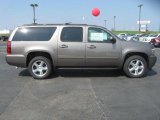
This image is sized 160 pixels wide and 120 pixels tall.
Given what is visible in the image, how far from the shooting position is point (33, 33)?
957 centimetres

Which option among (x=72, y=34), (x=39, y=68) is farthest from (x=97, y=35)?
(x=39, y=68)

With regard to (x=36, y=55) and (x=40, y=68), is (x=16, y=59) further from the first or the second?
(x=40, y=68)

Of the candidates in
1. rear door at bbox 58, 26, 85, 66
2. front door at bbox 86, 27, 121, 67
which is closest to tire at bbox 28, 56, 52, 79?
rear door at bbox 58, 26, 85, 66

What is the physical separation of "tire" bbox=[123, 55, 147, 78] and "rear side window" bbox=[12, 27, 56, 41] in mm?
2605

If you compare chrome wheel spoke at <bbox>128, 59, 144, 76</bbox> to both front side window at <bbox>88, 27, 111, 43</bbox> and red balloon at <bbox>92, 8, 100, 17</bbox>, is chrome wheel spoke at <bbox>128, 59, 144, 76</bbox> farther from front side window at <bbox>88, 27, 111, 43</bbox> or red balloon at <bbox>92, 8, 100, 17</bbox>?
red balloon at <bbox>92, 8, 100, 17</bbox>

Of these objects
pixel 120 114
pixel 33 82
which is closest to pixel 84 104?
pixel 120 114

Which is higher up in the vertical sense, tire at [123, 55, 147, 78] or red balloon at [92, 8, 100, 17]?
red balloon at [92, 8, 100, 17]

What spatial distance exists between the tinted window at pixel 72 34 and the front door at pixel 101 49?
29 cm

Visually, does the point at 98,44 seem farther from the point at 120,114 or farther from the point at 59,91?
the point at 120,114

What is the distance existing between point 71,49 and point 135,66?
216 centimetres

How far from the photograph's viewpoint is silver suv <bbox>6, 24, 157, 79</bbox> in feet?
30.9

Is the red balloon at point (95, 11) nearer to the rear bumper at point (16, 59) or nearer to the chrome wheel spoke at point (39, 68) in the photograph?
the chrome wheel spoke at point (39, 68)

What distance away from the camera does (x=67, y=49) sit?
9.42m

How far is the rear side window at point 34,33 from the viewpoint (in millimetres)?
9492
